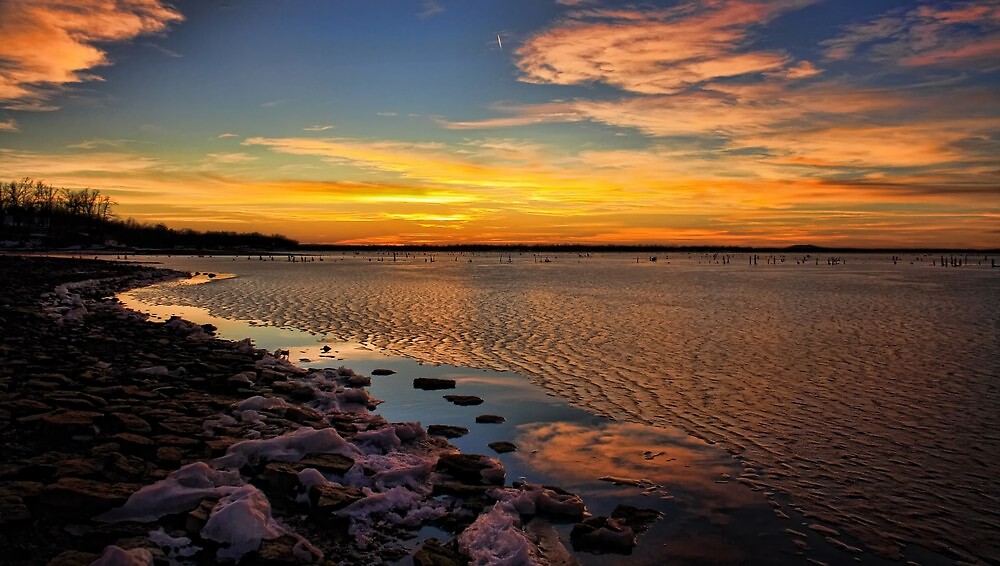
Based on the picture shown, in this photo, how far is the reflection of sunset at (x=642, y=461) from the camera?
33.6 ft

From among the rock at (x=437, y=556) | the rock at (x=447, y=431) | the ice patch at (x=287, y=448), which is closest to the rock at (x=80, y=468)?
the ice patch at (x=287, y=448)

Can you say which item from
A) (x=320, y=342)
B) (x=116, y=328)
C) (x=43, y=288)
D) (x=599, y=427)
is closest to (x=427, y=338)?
(x=320, y=342)

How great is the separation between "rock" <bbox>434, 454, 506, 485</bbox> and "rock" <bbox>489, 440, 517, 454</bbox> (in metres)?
1.05

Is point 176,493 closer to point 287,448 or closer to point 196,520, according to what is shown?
point 196,520

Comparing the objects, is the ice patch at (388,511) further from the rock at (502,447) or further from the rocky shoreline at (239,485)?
the rock at (502,447)

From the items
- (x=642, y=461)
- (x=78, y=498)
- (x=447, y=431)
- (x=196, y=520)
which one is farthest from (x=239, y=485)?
(x=642, y=461)

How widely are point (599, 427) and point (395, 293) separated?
42906 mm

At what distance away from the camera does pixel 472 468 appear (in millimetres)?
10648

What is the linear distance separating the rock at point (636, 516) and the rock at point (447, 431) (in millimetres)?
4777

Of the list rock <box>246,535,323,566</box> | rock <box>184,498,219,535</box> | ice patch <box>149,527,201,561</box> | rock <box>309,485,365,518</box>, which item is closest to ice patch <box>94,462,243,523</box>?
rock <box>184,498,219,535</box>

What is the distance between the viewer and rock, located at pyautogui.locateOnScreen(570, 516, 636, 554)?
823cm

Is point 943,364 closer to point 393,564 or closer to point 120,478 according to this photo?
point 393,564

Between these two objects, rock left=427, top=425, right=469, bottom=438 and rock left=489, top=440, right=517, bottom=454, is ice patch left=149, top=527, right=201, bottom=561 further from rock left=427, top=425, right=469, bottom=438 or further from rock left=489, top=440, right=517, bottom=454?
rock left=427, top=425, right=469, bottom=438

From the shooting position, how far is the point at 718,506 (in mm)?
9773
